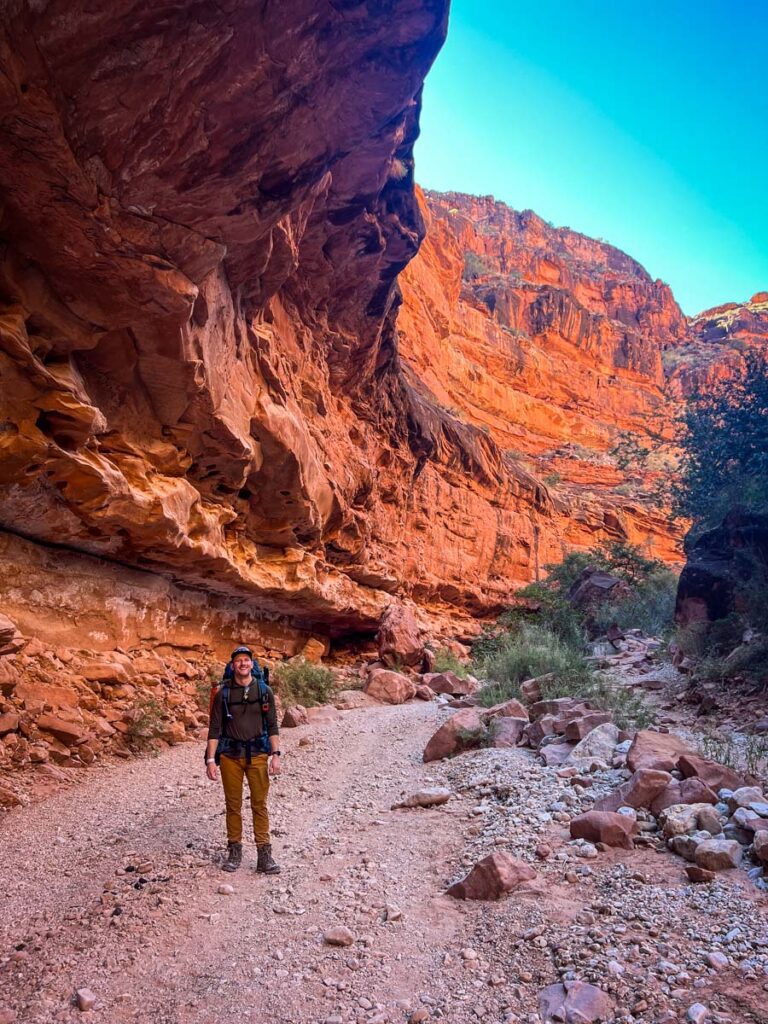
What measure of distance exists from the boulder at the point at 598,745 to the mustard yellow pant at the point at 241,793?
2.69 m

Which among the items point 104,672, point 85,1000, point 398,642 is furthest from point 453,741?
point 398,642

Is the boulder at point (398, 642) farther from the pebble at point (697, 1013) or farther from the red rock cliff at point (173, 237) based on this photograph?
the pebble at point (697, 1013)

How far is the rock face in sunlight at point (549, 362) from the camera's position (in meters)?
31.2

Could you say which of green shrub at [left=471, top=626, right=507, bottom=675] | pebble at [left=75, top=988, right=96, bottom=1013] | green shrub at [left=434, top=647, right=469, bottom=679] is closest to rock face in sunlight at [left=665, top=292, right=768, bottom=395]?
green shrub at [left=471, top=626, right=507, bottom=675]

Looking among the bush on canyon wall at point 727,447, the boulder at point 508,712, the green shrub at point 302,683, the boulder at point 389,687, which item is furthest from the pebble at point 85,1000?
the bush on canyon wall at point 727,447

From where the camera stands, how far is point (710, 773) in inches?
162

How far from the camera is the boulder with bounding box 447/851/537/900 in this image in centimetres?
323

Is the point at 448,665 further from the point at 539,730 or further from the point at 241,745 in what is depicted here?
the point at 241,745

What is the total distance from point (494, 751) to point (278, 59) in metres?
6.27

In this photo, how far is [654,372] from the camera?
62062 mm

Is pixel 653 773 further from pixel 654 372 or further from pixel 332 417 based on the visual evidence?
pixel 654 372

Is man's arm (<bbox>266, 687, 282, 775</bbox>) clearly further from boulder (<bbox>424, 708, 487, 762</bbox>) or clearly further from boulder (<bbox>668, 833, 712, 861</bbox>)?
boulder (<bbox>424, 708, 487, 762</bbox>)

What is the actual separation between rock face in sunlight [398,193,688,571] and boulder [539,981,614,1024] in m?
19.8

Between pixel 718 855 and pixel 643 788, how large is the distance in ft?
2.64
